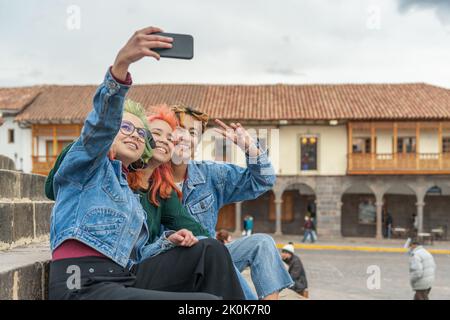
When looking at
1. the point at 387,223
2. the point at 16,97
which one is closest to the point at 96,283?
the point at 387,223

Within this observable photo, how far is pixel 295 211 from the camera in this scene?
96.6 feet

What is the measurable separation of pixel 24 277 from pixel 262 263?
3.80 feet

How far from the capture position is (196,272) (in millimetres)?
2439

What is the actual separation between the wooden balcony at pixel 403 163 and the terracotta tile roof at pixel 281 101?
1.75 meters

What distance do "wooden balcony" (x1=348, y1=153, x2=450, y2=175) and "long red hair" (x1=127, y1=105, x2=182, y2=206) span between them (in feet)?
80.6

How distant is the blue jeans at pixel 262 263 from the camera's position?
300 cm

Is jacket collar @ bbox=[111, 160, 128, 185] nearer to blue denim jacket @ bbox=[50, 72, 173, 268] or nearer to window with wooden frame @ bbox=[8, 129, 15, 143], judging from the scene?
blue denim jacket @ bbox=[50, 72, 173, 268]

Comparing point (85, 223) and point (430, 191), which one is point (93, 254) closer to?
point (85, 223)

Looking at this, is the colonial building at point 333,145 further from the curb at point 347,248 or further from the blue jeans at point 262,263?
the blue jeans at point 262,263

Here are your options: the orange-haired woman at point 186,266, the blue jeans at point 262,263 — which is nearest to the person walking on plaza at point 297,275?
the blue jeans at point 262,263

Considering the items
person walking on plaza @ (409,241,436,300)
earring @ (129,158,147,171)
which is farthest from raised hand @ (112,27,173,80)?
person walking on plaza @ (409,241,436,300)

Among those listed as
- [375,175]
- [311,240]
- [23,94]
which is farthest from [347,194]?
[23,94]

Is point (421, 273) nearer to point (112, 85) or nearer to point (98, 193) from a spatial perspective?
point (98, 193)

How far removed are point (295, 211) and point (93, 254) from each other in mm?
27422
